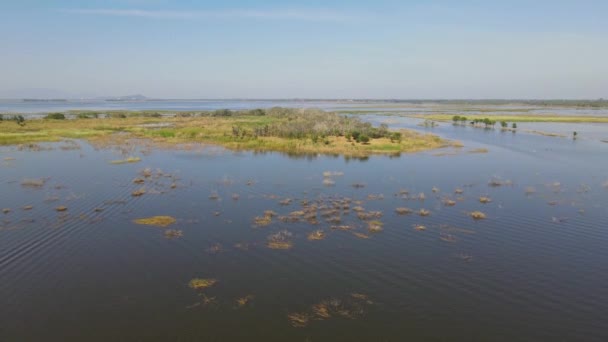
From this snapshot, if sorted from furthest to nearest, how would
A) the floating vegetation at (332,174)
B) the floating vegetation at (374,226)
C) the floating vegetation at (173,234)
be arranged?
the floating vegetation at (332,174) → the floating vegetation at (374,226) → the floating vegetation at (173,234)

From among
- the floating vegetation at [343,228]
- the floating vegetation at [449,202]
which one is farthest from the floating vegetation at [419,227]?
the floating vegetation at [449,202]

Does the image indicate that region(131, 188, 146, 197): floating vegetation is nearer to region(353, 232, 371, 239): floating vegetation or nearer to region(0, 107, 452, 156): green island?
region(353, 232, 371, 239): floating vegetation

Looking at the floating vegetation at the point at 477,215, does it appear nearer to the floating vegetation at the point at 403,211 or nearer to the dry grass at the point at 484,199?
the dry grass at the point at 484,199

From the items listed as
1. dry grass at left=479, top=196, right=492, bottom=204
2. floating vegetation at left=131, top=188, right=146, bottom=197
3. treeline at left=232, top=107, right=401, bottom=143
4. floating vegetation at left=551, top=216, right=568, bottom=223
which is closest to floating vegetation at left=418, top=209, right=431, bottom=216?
dry grass at left=479, top=196, right=492, bottom=204

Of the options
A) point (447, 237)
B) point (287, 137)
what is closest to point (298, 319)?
point (447, 237)

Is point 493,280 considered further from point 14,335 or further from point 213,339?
point 14,335

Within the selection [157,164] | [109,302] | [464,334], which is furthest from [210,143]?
[464,334]

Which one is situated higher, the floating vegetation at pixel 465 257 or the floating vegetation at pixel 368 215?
the floating vegetation at pixel 368 215
